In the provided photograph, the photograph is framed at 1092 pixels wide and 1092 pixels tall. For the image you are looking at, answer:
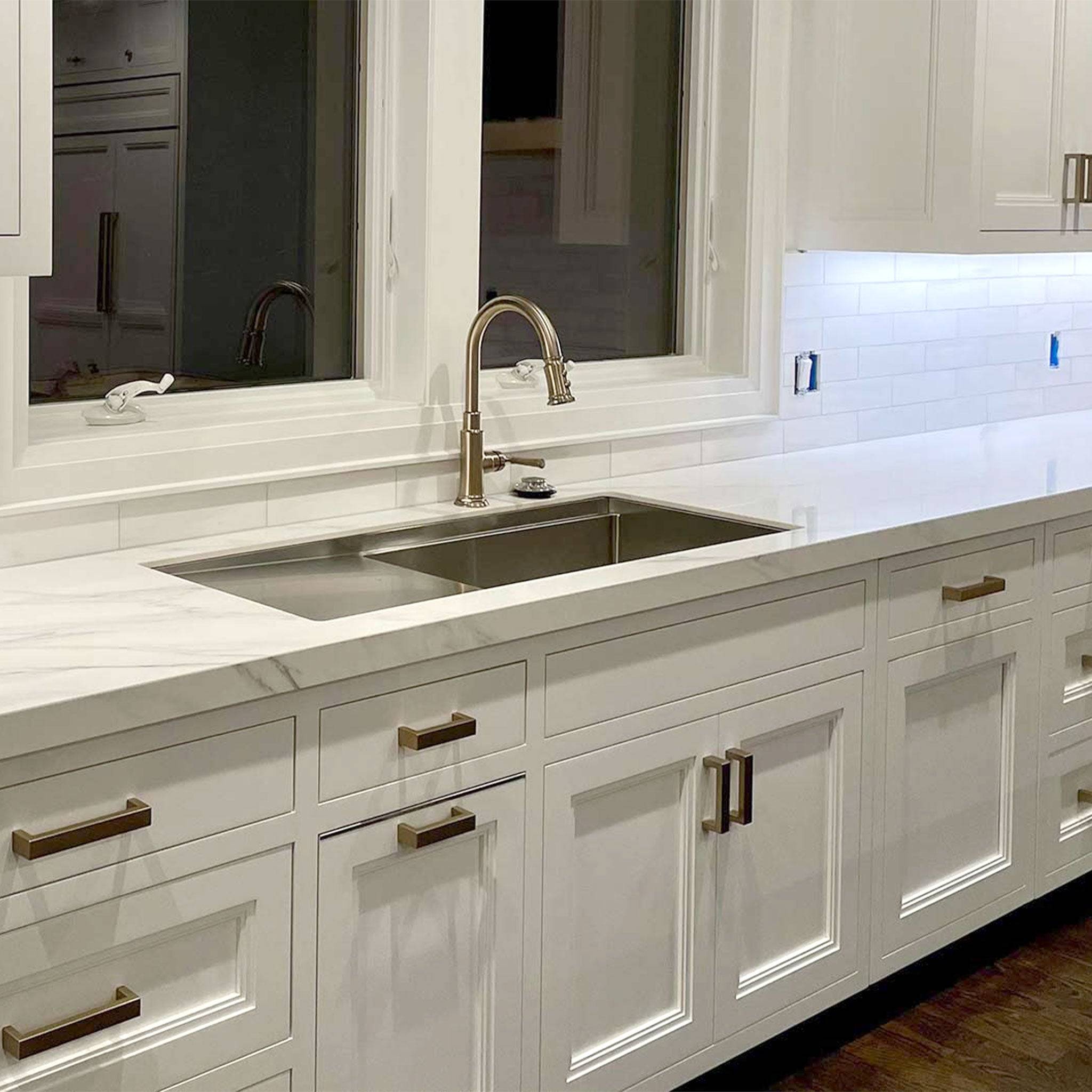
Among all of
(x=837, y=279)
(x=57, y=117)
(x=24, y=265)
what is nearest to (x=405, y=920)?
(x=24, y=265)

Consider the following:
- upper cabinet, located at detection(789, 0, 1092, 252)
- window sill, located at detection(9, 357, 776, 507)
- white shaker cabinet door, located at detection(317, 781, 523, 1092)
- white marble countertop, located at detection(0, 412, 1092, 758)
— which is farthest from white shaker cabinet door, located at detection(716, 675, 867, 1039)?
upper cabinet, located at detection(789, 0, 1092, 252)

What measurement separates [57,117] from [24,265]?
785 millimetres

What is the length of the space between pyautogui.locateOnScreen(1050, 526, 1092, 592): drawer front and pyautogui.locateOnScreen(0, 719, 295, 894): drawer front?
1795 millimetres

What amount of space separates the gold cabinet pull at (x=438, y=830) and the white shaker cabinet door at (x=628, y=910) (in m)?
0.16

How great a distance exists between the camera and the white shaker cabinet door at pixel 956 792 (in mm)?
2871

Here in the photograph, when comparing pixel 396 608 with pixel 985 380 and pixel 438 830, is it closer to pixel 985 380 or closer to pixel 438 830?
pixel 438 830

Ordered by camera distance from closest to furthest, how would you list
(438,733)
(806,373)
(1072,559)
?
(438,733) < (1072,559) < (806,373)

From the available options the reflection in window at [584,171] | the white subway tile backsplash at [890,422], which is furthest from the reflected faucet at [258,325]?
the white subway tile backsplash at [890,422]

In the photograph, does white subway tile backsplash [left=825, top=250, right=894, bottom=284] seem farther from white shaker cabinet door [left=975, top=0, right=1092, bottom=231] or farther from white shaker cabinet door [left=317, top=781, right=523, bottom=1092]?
white shaker cabinet door [left=317, top=781, right=523, bottom=1092]

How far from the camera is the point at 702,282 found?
351 centimetres

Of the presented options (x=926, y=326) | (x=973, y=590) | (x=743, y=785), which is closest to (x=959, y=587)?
(x=973, y=590)

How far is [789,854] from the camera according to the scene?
267 cm

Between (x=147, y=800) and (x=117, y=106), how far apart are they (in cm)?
131

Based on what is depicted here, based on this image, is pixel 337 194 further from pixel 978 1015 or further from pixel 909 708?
pixel 978 1015
